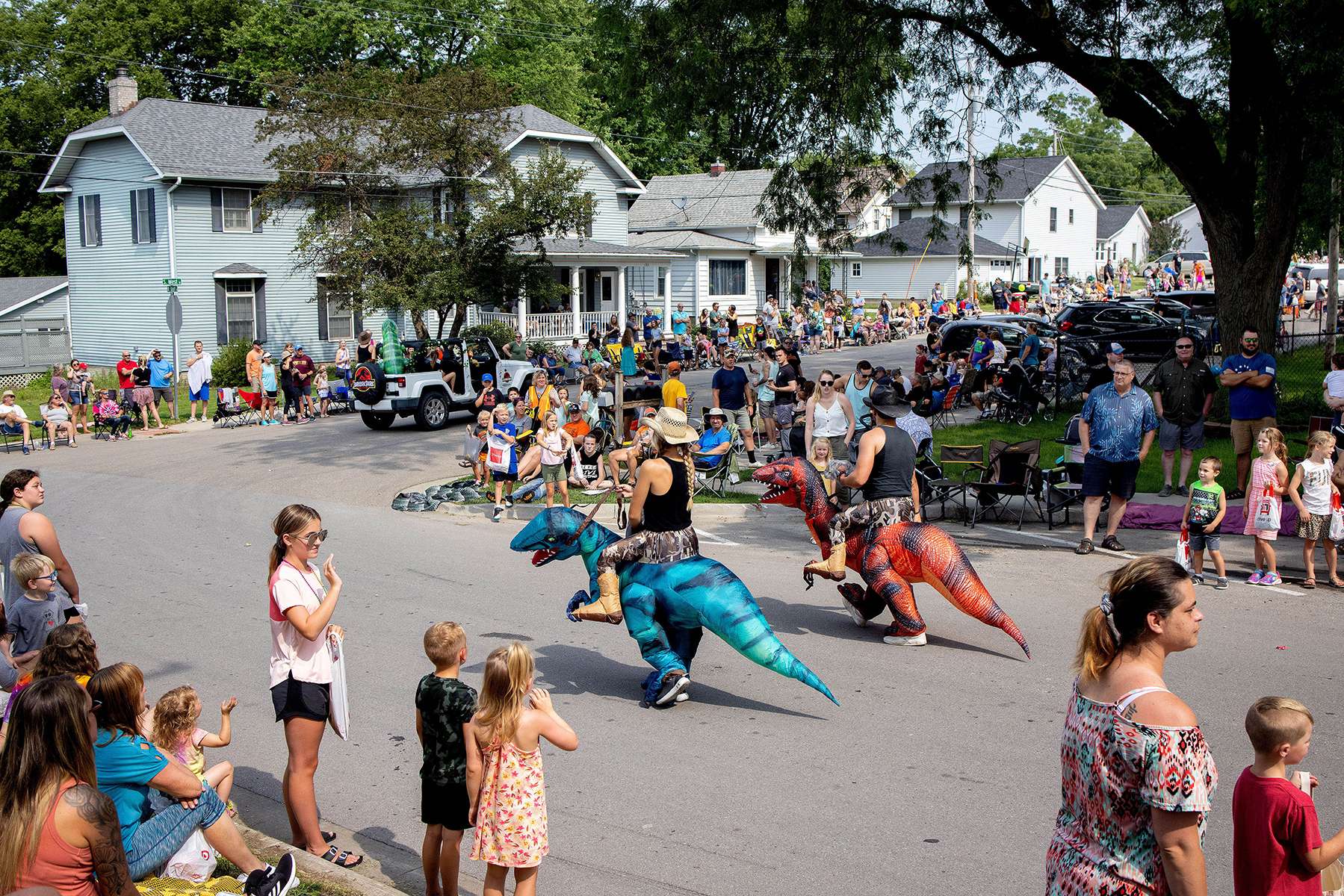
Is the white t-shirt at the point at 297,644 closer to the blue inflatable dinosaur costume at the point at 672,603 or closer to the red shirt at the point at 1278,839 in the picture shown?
the blue inflatable dinosaur costume at the point at 672,603

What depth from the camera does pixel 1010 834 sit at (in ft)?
19.4

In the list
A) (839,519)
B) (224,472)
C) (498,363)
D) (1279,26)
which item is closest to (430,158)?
(498,363)

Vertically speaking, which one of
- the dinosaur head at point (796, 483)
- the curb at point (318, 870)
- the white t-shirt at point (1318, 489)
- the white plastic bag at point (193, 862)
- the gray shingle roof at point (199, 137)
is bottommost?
the curb at point (318, 870)

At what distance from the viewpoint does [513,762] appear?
189 inches

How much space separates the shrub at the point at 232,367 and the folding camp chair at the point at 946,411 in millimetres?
18706

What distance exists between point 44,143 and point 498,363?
1246 inches

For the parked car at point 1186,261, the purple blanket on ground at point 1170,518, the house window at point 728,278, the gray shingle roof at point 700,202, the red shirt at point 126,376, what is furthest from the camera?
the parked car at point 1186,261

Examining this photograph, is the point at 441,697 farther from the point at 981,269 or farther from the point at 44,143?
the point at 981,269

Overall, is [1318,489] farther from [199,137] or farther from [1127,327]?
[199,137]

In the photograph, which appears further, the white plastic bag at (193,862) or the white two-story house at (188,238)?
the white two-story house at (188,238)

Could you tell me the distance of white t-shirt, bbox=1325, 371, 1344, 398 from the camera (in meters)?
13.9

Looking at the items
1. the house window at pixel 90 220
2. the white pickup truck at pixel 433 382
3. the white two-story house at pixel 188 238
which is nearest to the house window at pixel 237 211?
the white two-story house at pixel 188 238

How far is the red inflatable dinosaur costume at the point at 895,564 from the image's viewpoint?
8703 mm

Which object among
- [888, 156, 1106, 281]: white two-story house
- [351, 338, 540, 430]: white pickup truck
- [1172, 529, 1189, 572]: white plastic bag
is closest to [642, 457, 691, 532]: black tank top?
[1172, 529, 1189, 572]: white plastic bag
